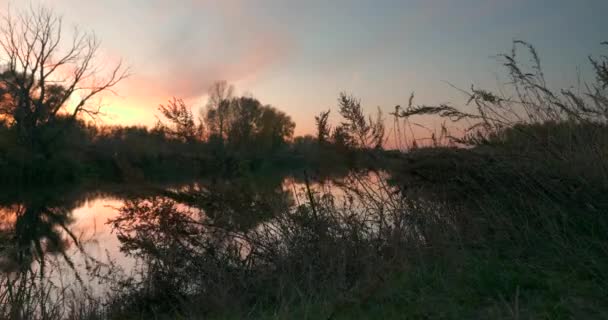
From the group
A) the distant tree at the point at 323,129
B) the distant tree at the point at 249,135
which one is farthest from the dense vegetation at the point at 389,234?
the distant tree at the point at 249,135

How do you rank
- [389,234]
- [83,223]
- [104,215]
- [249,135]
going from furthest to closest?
[104,215] → [83,223] → [249,135] → [389,234]

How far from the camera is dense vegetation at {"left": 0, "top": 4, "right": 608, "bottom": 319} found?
3635 mm

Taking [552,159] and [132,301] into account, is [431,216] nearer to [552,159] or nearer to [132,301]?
[552,159]

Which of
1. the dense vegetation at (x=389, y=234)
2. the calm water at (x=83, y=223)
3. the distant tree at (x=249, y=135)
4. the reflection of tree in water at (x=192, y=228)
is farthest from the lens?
the distant tree at (x=249, y=135)

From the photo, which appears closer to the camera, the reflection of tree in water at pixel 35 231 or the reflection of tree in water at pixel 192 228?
the reflection of tree in water at pixel 192 228

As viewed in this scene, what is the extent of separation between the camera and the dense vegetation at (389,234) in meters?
3.63

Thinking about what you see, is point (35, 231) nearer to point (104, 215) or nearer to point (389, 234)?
point (104, 215)

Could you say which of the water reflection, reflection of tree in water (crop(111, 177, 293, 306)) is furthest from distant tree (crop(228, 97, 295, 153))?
reflection of tree in water (crop(111, 177, 293, 306))

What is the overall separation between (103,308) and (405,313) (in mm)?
4992

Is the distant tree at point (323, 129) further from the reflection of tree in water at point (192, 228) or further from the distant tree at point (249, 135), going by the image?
the distant tree at point (249, 135)

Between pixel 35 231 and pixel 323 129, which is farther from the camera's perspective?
pixel 35 231

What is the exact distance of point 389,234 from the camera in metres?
5.34

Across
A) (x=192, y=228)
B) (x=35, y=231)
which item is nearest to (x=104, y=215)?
(x=35, y=231)

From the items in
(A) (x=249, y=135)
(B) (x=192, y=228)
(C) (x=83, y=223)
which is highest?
(A) (x=249, y=135)
